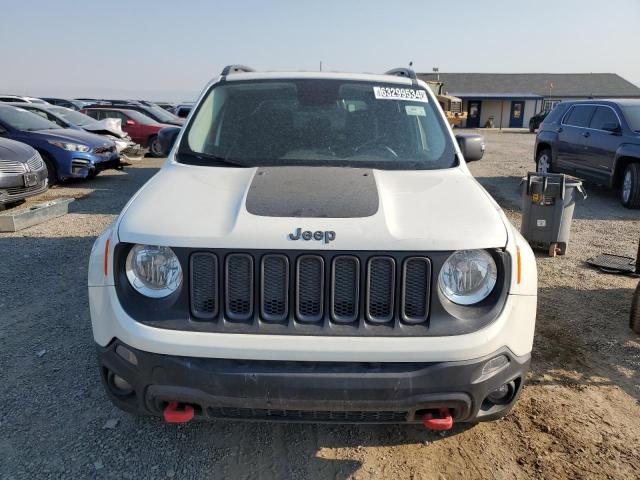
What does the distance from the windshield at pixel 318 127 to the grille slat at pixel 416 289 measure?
3.58ft

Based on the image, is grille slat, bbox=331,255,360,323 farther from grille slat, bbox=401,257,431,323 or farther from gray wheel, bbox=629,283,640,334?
gray wheel, bbox=629,283,640,334

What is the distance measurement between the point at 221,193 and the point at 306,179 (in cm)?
47

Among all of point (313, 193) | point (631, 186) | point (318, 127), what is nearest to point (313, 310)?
point (313, 193)

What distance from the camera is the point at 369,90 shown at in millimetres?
3709

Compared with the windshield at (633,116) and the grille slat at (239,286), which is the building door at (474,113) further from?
the grille slat at (239,286)

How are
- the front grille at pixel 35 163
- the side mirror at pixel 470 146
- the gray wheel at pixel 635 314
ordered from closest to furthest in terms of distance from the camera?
the side mirror at pixel 470 146 < the gray wheel at pixel 635 314 < the front grille at pixel 35 163

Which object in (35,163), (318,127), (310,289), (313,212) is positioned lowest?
(35,163)

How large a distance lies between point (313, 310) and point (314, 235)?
1.08ft

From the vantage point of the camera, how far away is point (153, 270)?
89.8 inches

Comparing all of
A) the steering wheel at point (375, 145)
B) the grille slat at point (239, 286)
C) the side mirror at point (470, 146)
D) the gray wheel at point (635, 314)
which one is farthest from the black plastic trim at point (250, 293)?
the gray wheel at point (635, 314)

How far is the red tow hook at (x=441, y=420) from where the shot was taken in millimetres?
2205

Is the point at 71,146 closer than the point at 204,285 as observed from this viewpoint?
No

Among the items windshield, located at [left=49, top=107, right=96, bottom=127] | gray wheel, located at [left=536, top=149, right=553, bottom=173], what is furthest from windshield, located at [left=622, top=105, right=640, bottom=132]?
windshield, located at [left=49, top=107, right=96, bottom=127]

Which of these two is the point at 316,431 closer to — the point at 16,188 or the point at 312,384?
the point at 312,384
